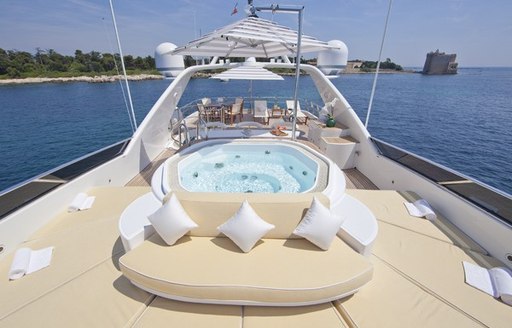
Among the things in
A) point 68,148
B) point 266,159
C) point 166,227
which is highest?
point 166,227

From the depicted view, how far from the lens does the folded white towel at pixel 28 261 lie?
6.53ft

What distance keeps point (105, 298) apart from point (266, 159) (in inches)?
144

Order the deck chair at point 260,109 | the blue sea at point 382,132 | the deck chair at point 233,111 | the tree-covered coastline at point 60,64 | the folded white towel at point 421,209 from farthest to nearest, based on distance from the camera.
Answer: the tree-covered coastline at point 60,64 < the blue sea at point 382,132 < the deck chair at point 260,109 < the deck chair at point 233,111 < the folded white towel at point 421,209

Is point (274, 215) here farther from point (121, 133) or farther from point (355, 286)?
point (121, 133)

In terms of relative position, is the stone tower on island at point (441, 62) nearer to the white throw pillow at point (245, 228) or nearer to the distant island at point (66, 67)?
the distant island at point (66, 67)

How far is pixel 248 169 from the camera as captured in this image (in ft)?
15.4

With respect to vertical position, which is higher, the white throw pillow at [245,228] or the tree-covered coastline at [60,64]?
the tree-covered coastline at [60,64]

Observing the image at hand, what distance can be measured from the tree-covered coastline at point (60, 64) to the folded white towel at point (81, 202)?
150 ft

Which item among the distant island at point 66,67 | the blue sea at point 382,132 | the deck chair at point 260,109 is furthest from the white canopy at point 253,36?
the distant island at point 66,67

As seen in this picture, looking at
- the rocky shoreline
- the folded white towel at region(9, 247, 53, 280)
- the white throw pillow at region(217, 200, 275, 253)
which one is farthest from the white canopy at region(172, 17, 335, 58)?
the rocky shoreline

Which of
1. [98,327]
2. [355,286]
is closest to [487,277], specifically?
[355,286]

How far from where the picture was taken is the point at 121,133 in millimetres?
11758

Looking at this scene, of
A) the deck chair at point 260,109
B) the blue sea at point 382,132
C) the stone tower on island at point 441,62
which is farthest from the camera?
the stone tower on island at point 441,62

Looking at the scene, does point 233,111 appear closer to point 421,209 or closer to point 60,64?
point 421,209
